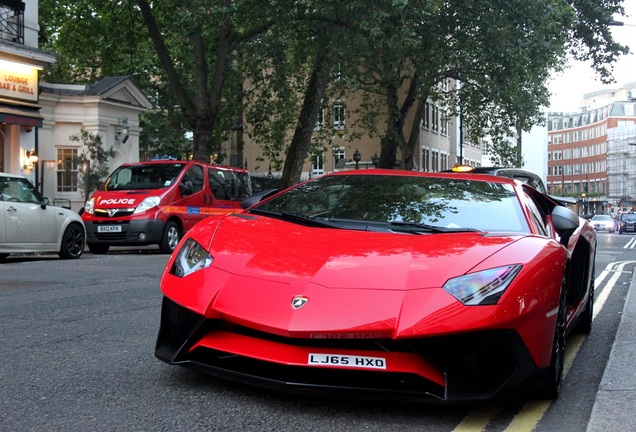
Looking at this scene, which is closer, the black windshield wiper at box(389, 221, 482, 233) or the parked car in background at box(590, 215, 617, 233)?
the black windshield wiper at box(389, 221, 482, 233)

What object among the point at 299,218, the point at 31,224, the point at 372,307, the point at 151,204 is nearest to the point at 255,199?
the point at 299,218

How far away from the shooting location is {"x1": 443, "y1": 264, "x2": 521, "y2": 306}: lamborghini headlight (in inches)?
143

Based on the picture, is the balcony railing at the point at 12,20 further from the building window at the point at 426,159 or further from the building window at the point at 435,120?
the building window at the point at 435,120

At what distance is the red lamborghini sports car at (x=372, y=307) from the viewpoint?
3.55 m

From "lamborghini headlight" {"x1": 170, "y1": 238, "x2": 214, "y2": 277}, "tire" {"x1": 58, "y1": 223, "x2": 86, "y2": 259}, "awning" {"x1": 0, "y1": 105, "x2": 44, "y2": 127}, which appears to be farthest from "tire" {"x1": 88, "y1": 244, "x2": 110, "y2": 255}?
"lamborghini headlight" {"x1": 170, "y1": 238, "x2": 214, "y2": 277}

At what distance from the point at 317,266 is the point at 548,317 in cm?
113

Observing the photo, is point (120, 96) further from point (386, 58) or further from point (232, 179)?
point (232, 179)

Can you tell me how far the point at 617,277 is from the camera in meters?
13.1

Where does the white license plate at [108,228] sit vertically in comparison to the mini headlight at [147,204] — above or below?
below

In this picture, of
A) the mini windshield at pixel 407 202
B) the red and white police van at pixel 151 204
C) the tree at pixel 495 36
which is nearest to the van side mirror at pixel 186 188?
the red and white police van at pixel 151 204

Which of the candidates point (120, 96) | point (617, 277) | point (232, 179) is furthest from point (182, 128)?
point (617, 277)

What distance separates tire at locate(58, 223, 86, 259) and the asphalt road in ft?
26.0

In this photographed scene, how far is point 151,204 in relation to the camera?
16.3 meters

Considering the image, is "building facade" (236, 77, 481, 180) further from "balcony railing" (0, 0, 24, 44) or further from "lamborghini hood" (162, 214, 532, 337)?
"lamborghini hood" (162, 214, 532, 337)
